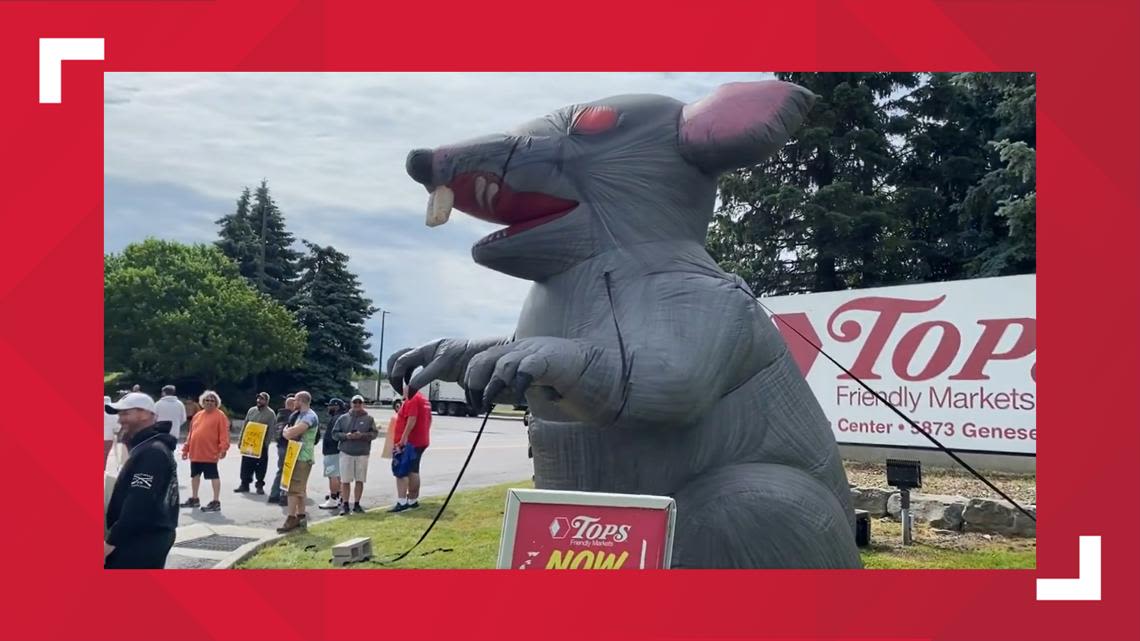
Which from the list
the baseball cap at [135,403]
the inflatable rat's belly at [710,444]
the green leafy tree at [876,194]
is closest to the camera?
the inflatable rat's belly at [710,444]

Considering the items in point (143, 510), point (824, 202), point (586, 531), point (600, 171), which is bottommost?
point (143, 510)

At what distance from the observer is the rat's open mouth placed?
8.80ft

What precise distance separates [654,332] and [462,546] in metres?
4.46

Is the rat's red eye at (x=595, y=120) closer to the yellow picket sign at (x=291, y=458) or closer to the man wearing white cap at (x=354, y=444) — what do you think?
the yellow picket sign at (x=291, y=458)

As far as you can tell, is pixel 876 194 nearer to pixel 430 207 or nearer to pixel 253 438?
pixel 253 438

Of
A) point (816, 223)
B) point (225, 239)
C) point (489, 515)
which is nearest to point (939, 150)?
point (816, 223)

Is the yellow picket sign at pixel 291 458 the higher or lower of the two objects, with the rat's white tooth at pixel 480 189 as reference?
lower

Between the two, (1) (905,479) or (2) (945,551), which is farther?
(1) (905,479)

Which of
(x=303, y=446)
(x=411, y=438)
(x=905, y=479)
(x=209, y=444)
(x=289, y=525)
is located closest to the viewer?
(x=905, y=479)

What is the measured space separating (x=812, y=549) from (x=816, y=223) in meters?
11.5

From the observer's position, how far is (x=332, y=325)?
76.1 feet

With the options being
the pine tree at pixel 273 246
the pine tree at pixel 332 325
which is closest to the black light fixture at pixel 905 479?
the pine tree at pixel 332 325

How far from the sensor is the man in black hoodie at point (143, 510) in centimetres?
321

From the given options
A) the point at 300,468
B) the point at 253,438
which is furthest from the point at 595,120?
the point at 253,438
